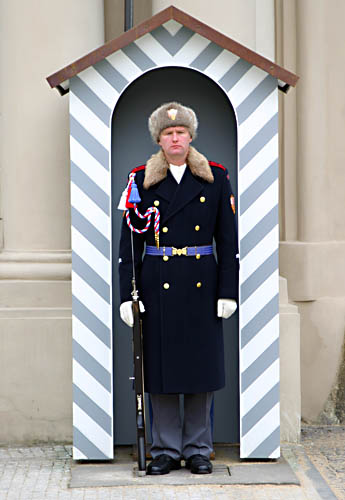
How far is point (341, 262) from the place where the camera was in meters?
6.36

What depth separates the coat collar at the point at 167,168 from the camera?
502cm

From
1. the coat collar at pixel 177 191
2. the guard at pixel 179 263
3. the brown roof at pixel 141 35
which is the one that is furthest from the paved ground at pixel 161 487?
the brown roof at pixel 141 35

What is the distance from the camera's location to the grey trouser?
512 centimetres

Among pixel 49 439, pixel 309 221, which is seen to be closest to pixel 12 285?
pixel 49 439

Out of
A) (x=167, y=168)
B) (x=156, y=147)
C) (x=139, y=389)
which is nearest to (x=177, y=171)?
(x=167, y=168)

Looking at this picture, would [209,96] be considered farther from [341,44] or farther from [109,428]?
[109,428]

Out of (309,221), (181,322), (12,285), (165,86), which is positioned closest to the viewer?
(181,322)

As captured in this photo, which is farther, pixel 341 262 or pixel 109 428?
pixel 341 262

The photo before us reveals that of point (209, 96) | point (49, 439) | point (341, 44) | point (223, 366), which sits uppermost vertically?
point (341, 44)

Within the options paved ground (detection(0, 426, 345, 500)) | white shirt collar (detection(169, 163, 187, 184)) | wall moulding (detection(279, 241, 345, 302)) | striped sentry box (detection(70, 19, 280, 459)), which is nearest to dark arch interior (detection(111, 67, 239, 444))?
striped sentry box (detection(70, 19, 280, 459))

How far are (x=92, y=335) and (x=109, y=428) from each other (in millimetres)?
517

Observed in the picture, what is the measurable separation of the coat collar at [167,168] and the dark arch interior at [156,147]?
0.47m

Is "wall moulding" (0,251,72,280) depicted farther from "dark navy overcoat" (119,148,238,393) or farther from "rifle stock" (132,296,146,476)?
"rifle stock" (132,296,146,476)

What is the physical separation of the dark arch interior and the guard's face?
0.53 metres
